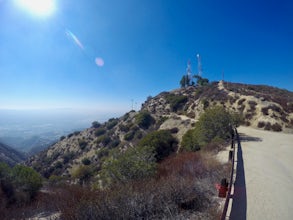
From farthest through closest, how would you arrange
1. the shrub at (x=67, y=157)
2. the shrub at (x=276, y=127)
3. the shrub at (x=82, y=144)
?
1. the shrub at (x=82, y=144)
2. the shrub at (x=67, y=157)
3. the shrub at (x=276, y=127)

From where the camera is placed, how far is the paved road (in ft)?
20.3

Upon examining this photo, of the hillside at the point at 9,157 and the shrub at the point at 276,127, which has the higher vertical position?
the shrub at the point at 276,127

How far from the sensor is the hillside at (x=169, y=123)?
28.1 m

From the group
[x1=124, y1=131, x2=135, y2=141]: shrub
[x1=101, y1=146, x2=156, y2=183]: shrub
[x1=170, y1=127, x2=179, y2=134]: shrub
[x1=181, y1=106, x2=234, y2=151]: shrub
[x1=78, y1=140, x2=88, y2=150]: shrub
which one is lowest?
[x1=78, y1=140, x2=88, y2=150]: shrub

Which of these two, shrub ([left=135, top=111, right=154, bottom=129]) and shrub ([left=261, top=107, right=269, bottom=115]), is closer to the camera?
shrub ([left=261, top=107, right=269, bottom=115])

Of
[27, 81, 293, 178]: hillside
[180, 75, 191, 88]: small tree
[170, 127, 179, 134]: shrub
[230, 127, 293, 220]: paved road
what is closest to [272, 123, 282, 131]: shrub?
[27, 81, 293, 178]: hillside

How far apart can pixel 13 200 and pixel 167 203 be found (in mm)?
10435

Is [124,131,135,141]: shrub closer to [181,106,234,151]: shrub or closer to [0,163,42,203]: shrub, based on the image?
[181,106,234,151]: shrub

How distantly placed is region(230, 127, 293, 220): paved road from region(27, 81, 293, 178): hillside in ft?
45.3

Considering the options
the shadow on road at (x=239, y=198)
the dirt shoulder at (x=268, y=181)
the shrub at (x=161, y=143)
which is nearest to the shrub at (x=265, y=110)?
the shrub at (x=161, y=143)

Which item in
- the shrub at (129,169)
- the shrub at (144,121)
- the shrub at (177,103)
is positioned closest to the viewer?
the shrub at (129,169)

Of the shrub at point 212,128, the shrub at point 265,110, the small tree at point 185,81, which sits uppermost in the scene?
the small tree at point 185,81

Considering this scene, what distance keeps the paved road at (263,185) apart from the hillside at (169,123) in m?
13.8

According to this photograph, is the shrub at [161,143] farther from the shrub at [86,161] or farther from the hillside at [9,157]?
the hillside at [9,157]
